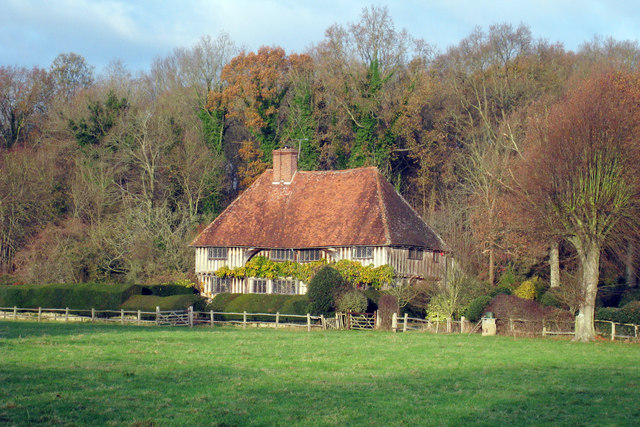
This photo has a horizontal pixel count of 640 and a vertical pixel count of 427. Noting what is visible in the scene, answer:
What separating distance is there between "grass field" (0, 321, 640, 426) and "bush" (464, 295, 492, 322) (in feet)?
30.1

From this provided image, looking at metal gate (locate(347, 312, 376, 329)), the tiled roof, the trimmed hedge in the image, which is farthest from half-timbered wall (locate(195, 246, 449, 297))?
the trimmed hedge

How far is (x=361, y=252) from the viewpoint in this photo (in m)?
42.8

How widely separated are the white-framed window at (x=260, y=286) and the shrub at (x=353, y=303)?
11266 millimetres

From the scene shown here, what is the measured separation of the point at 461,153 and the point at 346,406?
144ft

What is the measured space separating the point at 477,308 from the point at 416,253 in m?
10.5

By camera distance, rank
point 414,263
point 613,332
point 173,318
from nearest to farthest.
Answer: point 613,332, point 173,318, point 414,263

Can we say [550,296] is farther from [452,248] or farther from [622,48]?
[622,48]

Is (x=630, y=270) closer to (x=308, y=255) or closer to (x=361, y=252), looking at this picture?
(x=361, y=252)

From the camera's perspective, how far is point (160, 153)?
181 ft

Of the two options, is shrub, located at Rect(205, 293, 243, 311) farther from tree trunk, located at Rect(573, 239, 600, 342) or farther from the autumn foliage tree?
tree trunk, located at Rect(573, 239, 600, 342)

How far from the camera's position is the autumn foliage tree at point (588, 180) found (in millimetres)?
28719

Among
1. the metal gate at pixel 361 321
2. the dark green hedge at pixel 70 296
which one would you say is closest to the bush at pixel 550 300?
the metal gate at pixel 361 321

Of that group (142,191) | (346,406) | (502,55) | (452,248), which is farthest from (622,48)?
(346,406)

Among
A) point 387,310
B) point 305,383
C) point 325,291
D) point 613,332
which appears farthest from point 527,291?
point 305,383
